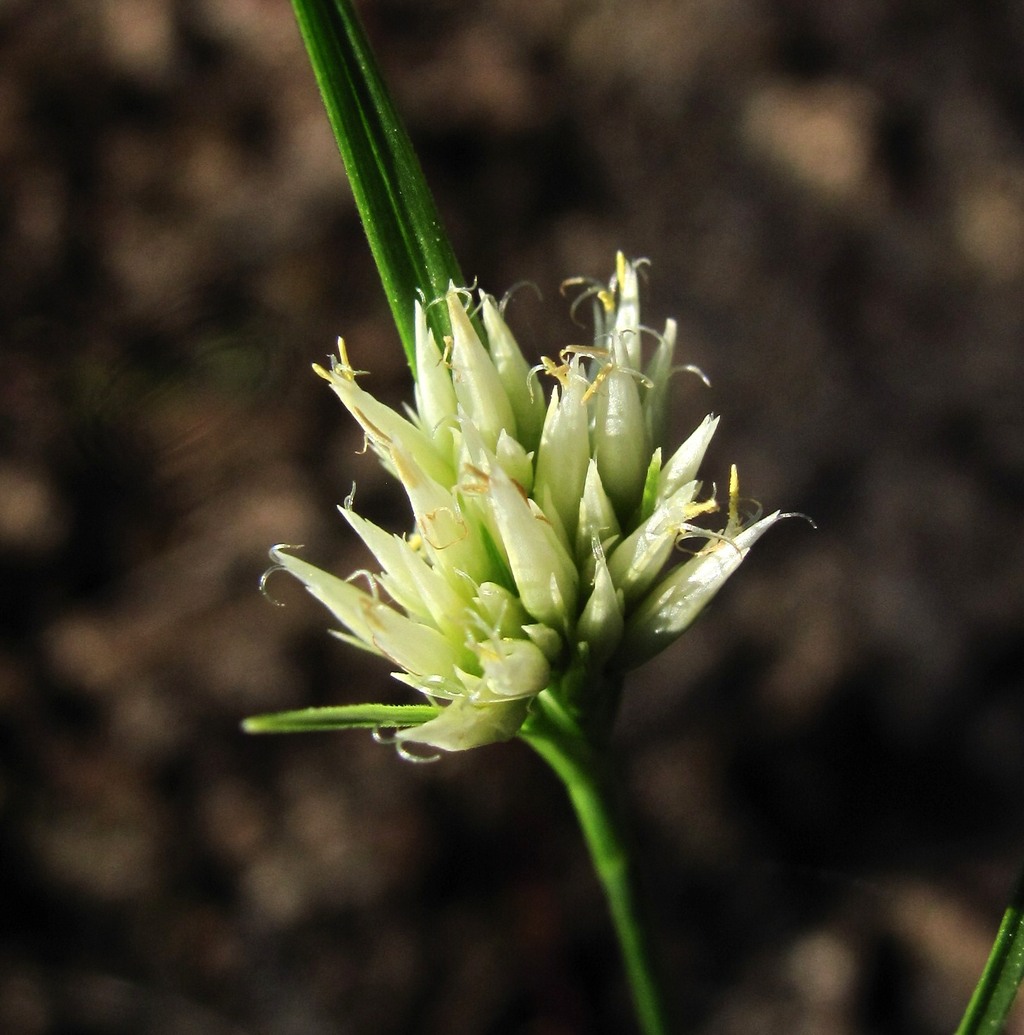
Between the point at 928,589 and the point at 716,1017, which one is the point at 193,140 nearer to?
the point at 928,589

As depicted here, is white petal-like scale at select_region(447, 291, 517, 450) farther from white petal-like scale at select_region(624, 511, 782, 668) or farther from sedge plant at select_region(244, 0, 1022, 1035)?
white petal-like scale at select_region(624, 511, 782, 668)

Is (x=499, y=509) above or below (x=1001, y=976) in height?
above

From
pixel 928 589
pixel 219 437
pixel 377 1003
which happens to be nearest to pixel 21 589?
pixel 219 437

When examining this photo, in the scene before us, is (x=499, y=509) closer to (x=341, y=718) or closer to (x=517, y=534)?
(x=517, y=534)

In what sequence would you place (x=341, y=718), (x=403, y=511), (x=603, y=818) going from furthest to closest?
(x=403, y=511) < (x=603, y=818) < (x=341, y=718)

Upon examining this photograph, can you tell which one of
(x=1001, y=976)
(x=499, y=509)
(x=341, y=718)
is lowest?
(x=1001, y=976)

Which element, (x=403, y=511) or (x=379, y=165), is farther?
(x=403, y=511)

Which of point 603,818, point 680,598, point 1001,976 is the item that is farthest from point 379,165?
point 1001,976

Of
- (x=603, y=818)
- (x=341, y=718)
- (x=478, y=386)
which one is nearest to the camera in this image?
(x=341, y=718)
